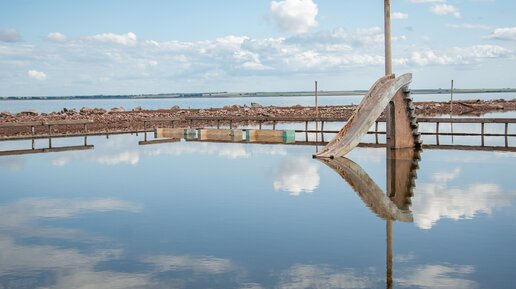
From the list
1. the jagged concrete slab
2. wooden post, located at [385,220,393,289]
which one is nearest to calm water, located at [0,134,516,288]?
wooden post, located at [385,220,393,289]

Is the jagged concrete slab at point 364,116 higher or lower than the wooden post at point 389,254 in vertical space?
higher

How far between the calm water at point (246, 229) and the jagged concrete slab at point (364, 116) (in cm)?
157

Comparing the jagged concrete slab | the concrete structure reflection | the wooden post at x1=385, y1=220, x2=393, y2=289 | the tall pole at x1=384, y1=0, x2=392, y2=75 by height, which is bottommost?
the wooden post at x1=385, y1=220, x2=393, y2=289

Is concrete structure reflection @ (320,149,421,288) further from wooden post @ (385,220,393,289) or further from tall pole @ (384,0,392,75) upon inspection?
tall pole @ (384,0,392,75)

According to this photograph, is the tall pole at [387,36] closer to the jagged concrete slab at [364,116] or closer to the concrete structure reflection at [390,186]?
the jagged concrete slab at [364,116]

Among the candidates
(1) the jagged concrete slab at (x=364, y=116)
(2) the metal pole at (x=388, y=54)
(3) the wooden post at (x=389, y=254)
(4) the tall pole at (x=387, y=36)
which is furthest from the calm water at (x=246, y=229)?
(4) the tall pole at (x=387, y=36)

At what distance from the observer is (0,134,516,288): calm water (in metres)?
8.30

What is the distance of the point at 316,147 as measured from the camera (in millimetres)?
27203

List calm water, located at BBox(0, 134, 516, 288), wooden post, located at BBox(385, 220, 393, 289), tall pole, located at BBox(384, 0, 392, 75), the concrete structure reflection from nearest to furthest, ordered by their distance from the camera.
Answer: wooden post, located at BBox(385, 220, 393, 289)
calm water, located at BBox(0, 134, 516, 288)
the concrete structure reflection
tall pole, located at BBox(384, 0, 392, 75)

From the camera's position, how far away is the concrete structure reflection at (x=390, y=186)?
11.9 metres

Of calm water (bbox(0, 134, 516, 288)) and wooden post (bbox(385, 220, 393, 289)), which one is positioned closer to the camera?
wooden post (bbox(385, 220, 393, 289))

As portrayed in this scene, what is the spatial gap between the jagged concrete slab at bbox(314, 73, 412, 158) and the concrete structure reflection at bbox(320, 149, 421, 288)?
452 millimetres

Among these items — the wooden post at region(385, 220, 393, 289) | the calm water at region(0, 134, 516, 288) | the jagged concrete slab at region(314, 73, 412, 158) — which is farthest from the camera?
the jagged concrete slab at region(314, 73, 412, 158)

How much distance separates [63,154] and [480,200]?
1698cm
